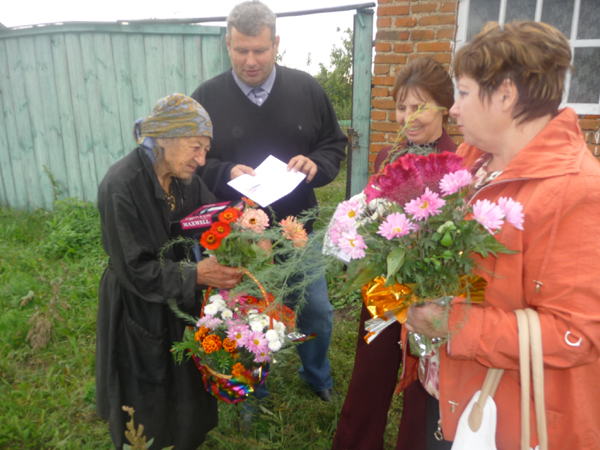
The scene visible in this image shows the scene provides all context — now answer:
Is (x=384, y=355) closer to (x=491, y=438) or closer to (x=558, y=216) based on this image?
(x=491, y=438)

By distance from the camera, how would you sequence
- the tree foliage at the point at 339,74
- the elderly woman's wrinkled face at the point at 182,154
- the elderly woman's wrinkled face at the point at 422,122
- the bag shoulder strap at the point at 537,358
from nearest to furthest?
the bag shoulder strap at the point at 537,358 → the elderly woman's wrinkled face at the point at 182,154 → the elderly woman's wrinkled face at the point at 422,122 → the tree foliage at the point at 339,74

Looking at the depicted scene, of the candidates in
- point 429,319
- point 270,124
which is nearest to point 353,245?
point 429,319

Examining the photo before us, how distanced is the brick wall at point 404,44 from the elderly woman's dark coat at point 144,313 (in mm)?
2350

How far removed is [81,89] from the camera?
554 centimetres

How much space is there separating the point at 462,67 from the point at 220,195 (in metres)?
1.61

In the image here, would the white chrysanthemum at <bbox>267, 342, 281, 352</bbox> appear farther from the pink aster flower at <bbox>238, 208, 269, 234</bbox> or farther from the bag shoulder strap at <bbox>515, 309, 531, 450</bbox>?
the bag shoulder strap at <bbox>515, 309, 531, 450</bbox>

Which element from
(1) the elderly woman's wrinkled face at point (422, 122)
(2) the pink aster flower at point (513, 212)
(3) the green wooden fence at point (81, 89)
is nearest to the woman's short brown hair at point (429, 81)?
(1) the elderly woman's wrinkled face at point (422, 122)

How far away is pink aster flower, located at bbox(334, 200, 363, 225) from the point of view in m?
1.23

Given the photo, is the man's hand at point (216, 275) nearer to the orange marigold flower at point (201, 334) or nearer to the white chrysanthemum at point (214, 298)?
the white chrysanthemum at point (214, 298)

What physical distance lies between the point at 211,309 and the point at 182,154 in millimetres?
710

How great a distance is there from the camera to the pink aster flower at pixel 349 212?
1232mm

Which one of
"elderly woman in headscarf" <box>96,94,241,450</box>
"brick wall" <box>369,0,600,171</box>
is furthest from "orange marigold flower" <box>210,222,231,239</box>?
"brick wall" <box>369,0,600,171</box>

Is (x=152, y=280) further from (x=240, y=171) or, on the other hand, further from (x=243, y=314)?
(x=240, y=171)

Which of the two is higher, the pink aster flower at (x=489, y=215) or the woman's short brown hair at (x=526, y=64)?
the woman's short brown hair at (x=526, y=64)
